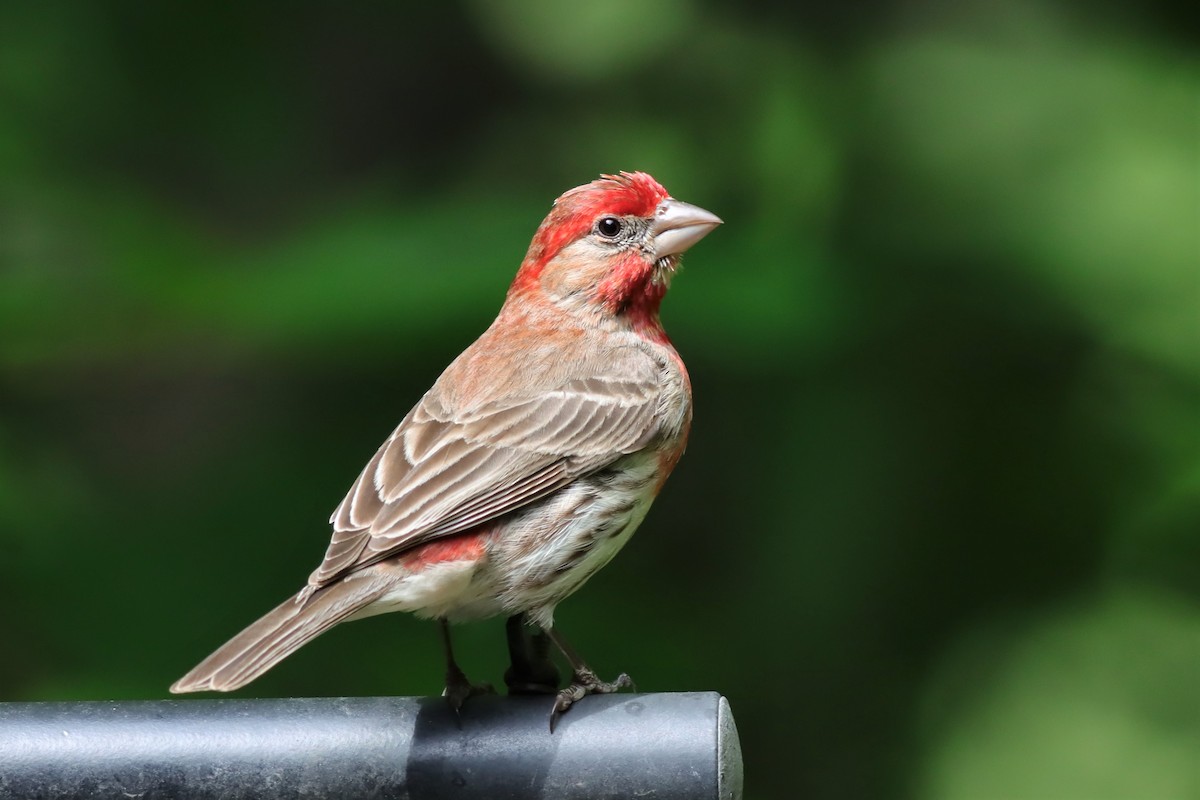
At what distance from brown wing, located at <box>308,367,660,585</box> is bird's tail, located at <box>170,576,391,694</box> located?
0.15 feet

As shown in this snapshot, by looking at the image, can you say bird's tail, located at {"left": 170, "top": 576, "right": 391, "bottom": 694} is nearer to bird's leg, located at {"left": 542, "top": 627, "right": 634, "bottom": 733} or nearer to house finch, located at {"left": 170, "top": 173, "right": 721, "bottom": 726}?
house finch, located at {"left": 170, "top": 173, "right": 721, "bottom": 726}

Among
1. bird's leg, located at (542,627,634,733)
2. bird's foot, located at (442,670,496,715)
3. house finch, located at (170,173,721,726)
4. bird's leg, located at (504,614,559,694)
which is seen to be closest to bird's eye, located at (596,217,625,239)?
house finch, located at (170,173,721,726)

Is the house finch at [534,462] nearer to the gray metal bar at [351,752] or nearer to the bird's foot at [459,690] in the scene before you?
the bird's foot at [459,690]

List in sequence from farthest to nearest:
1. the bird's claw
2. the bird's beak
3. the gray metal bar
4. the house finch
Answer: the bird's beak, the house finch, the bird's claw, the gray metal bar

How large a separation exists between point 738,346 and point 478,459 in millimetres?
1303

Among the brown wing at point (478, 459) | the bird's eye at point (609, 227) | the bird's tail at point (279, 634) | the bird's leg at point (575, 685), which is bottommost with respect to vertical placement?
the bird's leg at point (575, 685)

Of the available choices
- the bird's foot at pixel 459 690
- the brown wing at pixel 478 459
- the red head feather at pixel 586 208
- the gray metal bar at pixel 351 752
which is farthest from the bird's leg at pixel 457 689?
the red head feather at pixel 586 208

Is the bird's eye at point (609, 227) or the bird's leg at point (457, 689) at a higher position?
the bird's eye at point (609, 227)

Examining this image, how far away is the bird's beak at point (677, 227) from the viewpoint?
3787 millimetres

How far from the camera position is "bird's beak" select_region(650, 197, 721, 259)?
379 cm

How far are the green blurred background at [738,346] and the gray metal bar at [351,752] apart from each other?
1.70 metres

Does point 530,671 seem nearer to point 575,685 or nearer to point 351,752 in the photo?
point 575,685

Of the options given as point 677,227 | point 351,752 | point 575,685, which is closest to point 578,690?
point 575,685

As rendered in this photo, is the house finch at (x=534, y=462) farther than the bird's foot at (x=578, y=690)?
Yes
